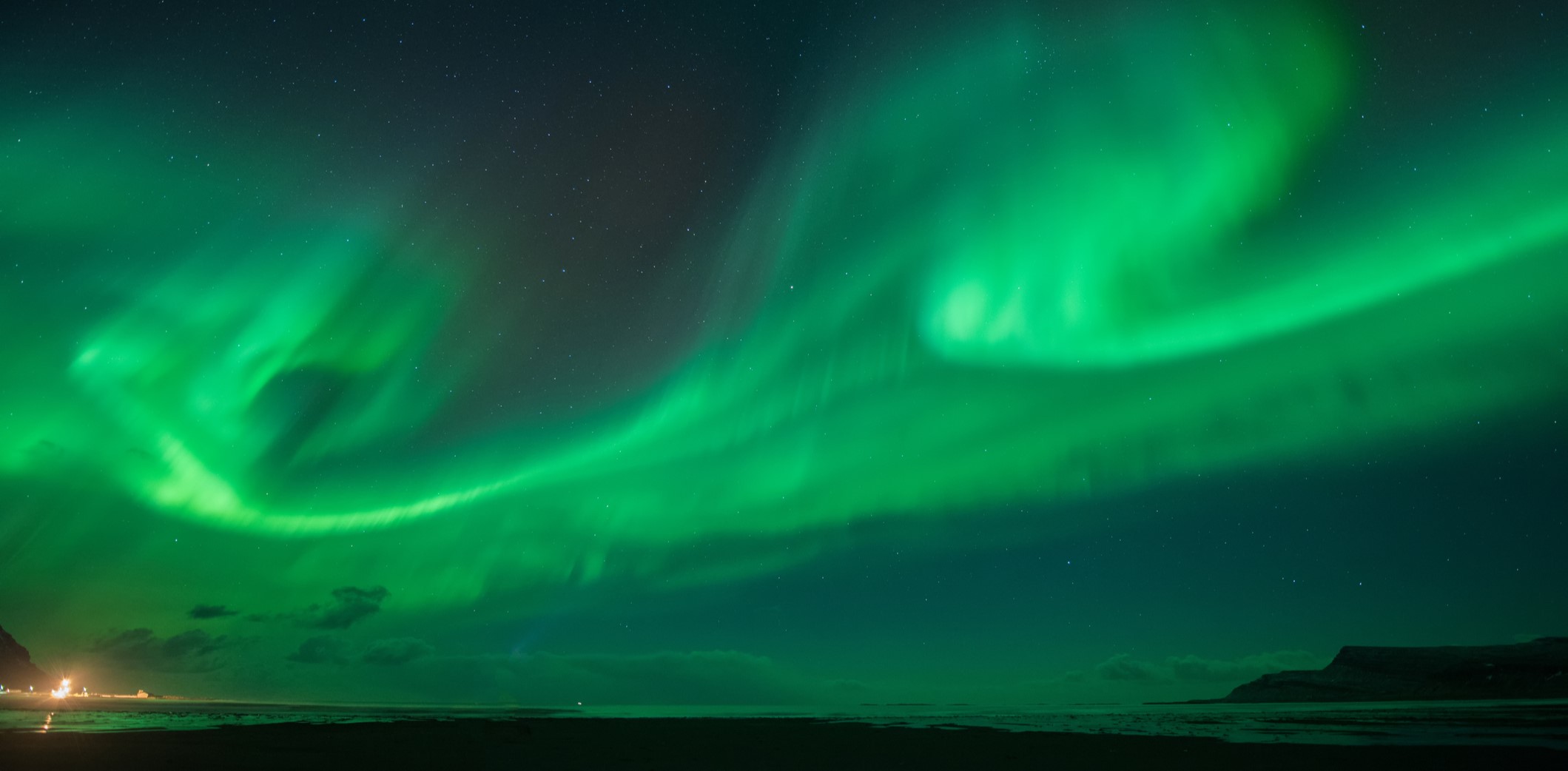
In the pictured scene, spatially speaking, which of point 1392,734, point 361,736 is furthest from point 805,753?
point 1392,734

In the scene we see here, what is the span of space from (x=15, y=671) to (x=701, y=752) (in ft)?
782

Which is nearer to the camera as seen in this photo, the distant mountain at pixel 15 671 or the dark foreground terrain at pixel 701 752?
the dark foreground terrain at pixel 701 752

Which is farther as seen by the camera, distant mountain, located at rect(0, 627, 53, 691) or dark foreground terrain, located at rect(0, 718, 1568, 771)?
distant mountain, located at rect(0, 627, 53, 691)

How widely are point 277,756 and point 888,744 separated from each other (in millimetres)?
26841

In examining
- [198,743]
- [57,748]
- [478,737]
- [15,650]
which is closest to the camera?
[57,748]

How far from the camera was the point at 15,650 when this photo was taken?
19838cm

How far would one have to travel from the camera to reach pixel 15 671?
18712 cm

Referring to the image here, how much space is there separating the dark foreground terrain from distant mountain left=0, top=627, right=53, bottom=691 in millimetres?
197796

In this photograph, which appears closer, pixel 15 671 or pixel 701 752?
pixel 701 752

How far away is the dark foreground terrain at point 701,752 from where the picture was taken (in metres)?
28.7

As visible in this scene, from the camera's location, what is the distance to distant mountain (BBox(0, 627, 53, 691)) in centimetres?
17988

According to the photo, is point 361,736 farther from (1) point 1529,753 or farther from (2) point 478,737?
(1) point 1529,753

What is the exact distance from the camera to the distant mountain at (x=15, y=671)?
590 feet

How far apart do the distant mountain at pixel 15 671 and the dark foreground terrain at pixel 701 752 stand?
198 meters
